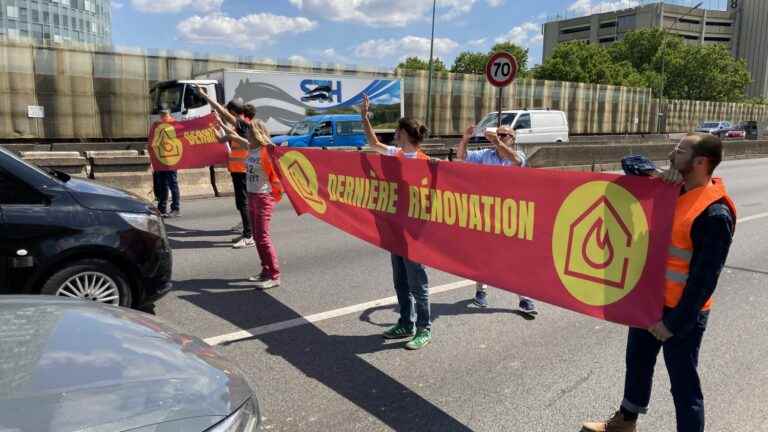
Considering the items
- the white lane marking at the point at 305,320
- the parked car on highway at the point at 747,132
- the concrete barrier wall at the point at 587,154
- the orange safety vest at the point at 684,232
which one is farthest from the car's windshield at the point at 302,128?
the parked car on highway at the point at 747,132

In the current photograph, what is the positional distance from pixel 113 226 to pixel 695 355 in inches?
158

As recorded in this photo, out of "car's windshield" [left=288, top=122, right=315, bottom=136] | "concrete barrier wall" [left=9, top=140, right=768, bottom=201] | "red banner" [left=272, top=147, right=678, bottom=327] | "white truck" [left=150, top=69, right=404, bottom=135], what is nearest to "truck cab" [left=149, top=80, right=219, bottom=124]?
"white truck" [left=150, top=69, right=404, bottom=135]

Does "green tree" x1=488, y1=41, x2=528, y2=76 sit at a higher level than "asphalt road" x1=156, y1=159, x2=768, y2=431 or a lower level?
higher

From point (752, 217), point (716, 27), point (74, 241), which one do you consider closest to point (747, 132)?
point (752, 217)

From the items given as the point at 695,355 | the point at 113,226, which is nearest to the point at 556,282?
the point at 695,355

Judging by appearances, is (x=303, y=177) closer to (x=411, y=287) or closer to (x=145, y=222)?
(x=145, y=222)

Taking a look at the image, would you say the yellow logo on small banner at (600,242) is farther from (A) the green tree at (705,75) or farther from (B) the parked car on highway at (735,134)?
(A) the green tree at (705,75)

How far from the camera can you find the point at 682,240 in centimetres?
260

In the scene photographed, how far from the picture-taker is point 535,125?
24828 mm

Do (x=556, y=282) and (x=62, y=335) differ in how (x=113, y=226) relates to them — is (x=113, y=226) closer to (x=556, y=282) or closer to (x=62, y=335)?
(x=62, y=335)

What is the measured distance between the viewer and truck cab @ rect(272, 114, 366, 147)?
19750mm

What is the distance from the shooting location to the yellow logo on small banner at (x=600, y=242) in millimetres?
2852

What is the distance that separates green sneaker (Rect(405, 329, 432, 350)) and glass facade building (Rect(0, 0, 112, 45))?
88.0m

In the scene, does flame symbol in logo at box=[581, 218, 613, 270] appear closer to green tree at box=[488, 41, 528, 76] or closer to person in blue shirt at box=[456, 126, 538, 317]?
person in blue shirt at box=[456, 126, 538, 317]
